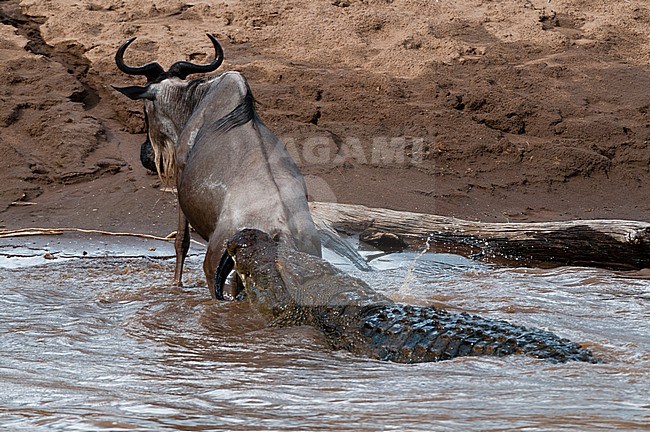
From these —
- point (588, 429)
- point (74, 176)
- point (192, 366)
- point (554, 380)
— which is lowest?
point (74, 176)

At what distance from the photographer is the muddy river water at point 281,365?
133 inches

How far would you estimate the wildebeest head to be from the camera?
754 centimetres

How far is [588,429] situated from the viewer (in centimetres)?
309

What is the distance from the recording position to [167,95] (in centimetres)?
761

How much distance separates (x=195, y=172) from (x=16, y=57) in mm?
6805

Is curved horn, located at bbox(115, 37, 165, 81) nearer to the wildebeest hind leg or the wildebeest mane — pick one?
the wildebeest mane

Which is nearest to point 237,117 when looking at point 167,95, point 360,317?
point 167,95

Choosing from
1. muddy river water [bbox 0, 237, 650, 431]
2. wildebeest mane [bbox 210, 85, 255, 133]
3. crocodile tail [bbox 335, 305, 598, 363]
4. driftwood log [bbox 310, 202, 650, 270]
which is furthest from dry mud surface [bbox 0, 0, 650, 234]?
crocodile tail [bbox 335, 305, 598, 363]

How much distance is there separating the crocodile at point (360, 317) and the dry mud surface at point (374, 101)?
4335mm

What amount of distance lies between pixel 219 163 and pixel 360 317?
6.65 feet

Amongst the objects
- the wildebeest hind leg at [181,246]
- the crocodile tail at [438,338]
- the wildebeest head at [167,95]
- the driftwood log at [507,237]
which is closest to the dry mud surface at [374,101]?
the driftwood log at [507,237]

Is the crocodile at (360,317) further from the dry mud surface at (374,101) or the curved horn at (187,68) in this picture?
the dry mud surface at (374,101)

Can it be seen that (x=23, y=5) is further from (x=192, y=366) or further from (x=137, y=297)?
(x=192, y=366)

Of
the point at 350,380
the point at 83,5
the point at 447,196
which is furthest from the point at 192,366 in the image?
the point at 83,5
